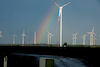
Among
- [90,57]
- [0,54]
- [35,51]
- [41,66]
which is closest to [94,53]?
[90,57]

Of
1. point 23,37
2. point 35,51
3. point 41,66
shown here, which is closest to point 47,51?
point 35,51

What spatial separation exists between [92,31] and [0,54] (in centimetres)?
6826

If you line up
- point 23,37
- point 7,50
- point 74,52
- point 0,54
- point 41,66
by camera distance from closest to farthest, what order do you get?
point 41,66 < point 74,52 < point 0,54 < point 7,50 < point 23,37

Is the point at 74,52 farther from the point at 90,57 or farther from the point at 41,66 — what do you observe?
the point at 41,66

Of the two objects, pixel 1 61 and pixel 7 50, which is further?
pixel 7 50

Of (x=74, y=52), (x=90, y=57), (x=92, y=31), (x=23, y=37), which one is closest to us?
(x=90, y=57)

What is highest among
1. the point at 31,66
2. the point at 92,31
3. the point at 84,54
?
the point at 92,31

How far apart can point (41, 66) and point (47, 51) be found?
1464cm

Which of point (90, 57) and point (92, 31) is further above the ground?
point (92, 31)

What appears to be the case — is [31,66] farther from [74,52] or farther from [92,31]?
[92,31]

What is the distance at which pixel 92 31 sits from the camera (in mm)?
80438

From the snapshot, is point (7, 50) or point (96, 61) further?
point (7, 50)

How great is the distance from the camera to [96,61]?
46.0ft

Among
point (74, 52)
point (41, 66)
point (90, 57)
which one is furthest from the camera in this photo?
point (74, 52)
